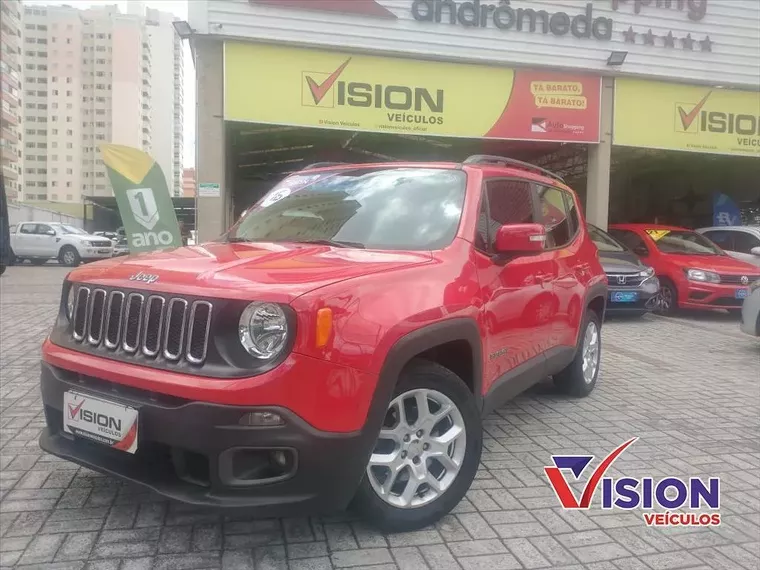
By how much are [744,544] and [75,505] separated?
318 centimetres

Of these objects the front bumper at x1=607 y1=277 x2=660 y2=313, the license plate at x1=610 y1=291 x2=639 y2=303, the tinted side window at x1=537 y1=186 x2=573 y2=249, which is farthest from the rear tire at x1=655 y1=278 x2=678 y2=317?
the tinted side window at x1=537 y1=186 x2=573 y2=249

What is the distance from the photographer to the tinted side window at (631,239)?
1106 centimetres

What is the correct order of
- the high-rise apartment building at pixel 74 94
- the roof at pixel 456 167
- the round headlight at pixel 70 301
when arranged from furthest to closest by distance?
the high-rise apartment building at pixel 74 94 < the roof at pixel 456 167 < the round headlight at pixel 70 301

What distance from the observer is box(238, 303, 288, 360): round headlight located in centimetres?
240

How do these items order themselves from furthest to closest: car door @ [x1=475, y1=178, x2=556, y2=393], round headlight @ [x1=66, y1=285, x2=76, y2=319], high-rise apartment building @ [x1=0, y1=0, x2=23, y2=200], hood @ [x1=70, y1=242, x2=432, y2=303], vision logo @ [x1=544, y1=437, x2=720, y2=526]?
high-rise apartment building @ [x1=0, y1=0, x2=23, y2=200] → car door @ [x1=475, y1=178, x2=556, y2=393] → vision logo @ [x1=544, y1=437, x2=720, y2=526] → round headlight @ [x1=66, y1=285, x2=76, y2=319] → hood @ [x1=70, y1=242, x2=432, y2=303]

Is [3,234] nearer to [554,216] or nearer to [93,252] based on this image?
[93,252]

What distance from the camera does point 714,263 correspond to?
10211mm

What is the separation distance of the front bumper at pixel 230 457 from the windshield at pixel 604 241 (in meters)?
8.59

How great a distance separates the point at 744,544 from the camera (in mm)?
2908

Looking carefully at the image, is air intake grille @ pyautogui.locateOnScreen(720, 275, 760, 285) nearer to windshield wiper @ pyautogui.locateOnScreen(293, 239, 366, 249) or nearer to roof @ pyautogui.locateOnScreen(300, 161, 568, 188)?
roof @ pyautogui.locateOnScreen(300, 161, 568, 188)

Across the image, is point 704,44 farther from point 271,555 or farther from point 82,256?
point 82,256

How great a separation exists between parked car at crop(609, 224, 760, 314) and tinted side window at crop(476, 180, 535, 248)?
22.3 feet

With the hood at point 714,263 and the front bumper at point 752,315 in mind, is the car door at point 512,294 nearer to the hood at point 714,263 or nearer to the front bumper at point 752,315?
the front bumper at point 752,315

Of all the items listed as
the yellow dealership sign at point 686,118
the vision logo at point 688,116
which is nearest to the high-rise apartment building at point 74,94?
the yellow dealership sign at point 686,118
